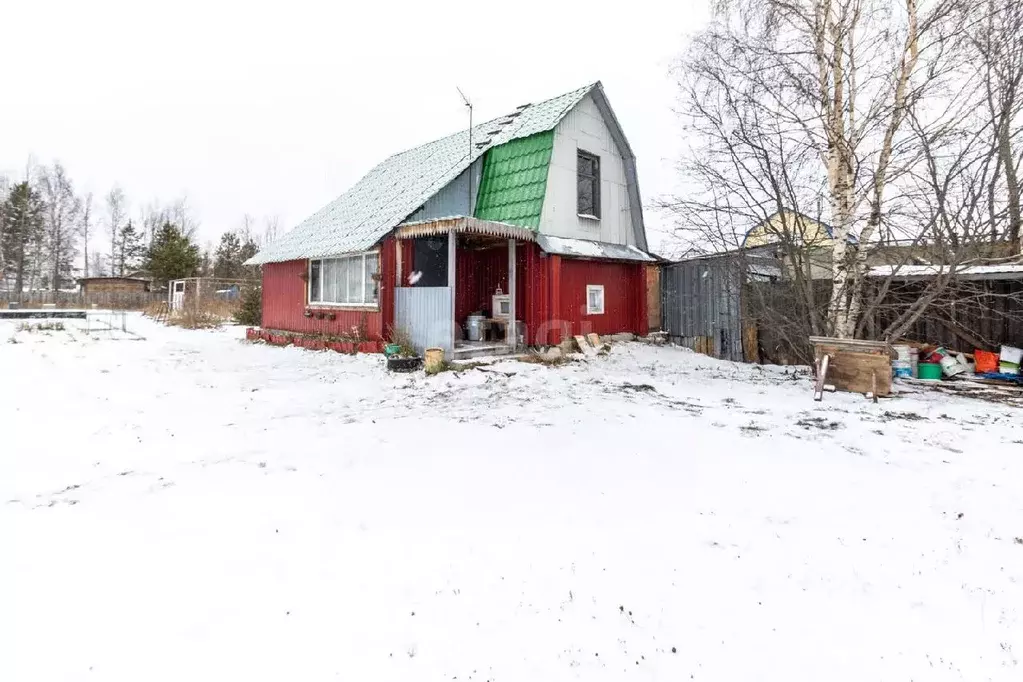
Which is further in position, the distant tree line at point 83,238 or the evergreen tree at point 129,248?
the evergreen tree at point 129,248

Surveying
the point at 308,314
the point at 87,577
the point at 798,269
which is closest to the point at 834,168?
the point at 798,269

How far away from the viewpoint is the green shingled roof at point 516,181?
1131 cm

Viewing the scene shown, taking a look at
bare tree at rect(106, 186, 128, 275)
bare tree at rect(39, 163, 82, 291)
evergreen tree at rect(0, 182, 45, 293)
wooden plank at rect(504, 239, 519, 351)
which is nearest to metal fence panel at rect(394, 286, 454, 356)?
wooden plank at rect(504, 239, 519, 351)

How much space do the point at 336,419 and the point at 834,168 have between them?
9.31 meters

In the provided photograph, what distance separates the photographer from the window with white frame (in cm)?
1162

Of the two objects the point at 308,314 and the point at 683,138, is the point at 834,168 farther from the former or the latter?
the point at 308,314

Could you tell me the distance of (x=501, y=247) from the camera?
1238 cm

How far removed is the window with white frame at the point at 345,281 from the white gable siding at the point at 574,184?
4.32 meters

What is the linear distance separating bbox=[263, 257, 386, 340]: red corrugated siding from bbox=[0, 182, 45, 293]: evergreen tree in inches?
1336

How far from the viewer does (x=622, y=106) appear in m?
13.4

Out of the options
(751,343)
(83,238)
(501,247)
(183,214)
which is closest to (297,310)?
(501,247)

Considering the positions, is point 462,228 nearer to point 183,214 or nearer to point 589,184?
point 589,184

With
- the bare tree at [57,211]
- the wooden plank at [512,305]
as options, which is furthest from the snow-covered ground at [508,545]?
the bare tree at [57,211]

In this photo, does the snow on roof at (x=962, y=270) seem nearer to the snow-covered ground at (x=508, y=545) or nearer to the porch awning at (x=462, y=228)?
the snow-covered ground at (x=508, y=545)
